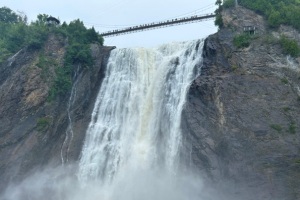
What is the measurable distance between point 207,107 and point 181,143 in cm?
438

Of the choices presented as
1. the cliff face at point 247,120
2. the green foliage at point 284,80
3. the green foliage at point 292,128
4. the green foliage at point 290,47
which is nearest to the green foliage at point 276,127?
the cliff face at point 247,120

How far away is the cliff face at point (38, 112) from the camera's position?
44469 mm

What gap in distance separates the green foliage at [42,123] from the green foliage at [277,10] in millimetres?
27495

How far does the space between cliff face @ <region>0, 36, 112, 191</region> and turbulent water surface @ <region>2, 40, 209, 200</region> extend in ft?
5.42

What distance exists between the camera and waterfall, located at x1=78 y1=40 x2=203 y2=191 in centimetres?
4088

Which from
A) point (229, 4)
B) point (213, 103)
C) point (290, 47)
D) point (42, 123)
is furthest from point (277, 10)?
point (42, 123)

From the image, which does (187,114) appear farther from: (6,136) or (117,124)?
(6,136)

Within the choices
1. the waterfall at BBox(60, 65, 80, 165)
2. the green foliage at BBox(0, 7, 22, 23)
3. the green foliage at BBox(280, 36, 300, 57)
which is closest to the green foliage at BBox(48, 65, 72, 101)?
the waterfall at BBox(60, 65, 80, 165)

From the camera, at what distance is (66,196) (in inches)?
1597

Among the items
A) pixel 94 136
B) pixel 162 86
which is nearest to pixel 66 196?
pixel 94 136

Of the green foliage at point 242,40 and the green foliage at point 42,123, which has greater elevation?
the green foliage at point 242,40

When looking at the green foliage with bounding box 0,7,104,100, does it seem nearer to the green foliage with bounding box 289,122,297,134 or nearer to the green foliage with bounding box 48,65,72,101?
the green foliage with bounding box 48,65,72,101

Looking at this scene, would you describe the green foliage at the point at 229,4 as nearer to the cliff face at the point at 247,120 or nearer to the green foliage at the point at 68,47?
the cliff face at the point at 247,120

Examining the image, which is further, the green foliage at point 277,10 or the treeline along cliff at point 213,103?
the green foliage at point 277,10
